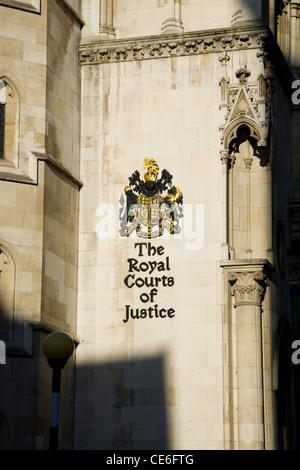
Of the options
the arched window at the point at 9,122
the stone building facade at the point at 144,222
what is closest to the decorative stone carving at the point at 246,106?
the stone building facade at the point at 144,222

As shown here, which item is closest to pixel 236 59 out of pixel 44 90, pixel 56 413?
pixel 44 90

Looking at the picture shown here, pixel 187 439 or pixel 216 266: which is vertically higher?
pixel 216 266

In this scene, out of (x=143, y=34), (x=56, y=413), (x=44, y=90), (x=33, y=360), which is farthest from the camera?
(x=143, y=34)

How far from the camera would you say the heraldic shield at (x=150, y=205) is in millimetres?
29156

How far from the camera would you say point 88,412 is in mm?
28641

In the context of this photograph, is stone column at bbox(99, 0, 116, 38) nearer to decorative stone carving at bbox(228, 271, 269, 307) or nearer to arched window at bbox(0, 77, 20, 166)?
arched window at bbox(0, 77, 20, 166)

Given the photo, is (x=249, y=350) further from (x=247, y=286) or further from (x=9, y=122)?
(x=9, y=122)

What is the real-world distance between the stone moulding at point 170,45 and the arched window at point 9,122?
11.3ft

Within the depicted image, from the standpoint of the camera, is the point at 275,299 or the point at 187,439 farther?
the point at 275,299

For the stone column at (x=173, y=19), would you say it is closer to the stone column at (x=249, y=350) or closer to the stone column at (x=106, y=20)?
the stone column at (x=106, y=20)

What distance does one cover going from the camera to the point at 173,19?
99.8ft

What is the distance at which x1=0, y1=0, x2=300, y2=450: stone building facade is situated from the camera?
27438 mm

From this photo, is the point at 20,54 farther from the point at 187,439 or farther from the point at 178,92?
the point at 187,439

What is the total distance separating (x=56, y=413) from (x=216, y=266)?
406 inches
